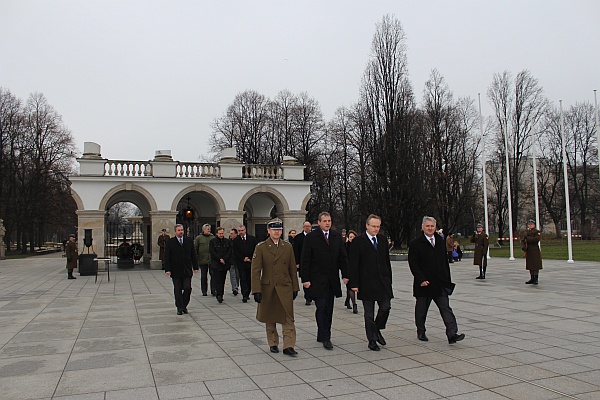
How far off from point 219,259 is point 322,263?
5441 millimetres

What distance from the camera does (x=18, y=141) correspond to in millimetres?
42875

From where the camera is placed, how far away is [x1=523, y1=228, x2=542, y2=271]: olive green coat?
14.0 metres

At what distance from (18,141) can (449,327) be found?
44979 mm

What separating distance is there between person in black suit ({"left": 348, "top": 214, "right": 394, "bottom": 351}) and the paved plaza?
0.39m

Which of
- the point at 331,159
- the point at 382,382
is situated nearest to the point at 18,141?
the point at 331,159

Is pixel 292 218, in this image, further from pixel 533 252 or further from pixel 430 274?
pixel 430 274

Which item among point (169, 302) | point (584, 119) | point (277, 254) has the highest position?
point (584, 119)

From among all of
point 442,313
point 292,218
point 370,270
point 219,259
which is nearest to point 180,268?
point 219,259

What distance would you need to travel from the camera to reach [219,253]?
1230 centimetres

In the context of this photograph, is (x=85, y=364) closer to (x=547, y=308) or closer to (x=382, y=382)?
(x=382, y=382)

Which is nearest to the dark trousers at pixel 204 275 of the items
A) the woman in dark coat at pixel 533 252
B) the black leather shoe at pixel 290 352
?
the black leather shoe at pixel 290 352

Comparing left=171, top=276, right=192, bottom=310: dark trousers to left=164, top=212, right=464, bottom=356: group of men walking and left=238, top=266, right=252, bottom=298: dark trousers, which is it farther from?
left=164, top=212, right=464, bottom=356: group of men walking

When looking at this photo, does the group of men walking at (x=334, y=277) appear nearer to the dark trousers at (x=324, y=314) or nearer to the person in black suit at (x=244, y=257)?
the dark trousers at (x=324, y=314)

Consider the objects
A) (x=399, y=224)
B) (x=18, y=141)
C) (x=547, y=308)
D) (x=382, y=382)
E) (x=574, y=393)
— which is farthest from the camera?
(x=18, y=141)
